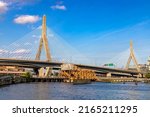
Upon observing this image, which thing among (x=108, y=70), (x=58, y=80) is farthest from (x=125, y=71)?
(x=58, y=80)

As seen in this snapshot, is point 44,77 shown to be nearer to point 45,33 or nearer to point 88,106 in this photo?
point 45,33

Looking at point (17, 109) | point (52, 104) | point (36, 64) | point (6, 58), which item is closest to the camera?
point (17, 109)

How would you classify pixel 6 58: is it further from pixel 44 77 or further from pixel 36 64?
pixel 44 77

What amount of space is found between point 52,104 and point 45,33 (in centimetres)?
7823

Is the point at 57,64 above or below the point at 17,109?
above

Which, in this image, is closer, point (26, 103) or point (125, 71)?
point (26, 103)

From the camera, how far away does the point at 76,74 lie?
101375 mm

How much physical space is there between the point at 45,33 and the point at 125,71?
1643 inches

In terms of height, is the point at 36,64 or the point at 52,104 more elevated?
the point at 36,64

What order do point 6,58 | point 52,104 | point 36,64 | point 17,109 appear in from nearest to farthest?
point 17,109
point 52,104
point 6,58
point 36,64

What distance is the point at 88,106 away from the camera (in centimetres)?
1434

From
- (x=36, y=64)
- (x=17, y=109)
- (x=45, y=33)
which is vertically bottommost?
(x=17, y=109)

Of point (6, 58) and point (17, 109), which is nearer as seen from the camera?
point (17, 109)

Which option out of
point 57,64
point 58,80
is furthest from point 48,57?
point 58,80
